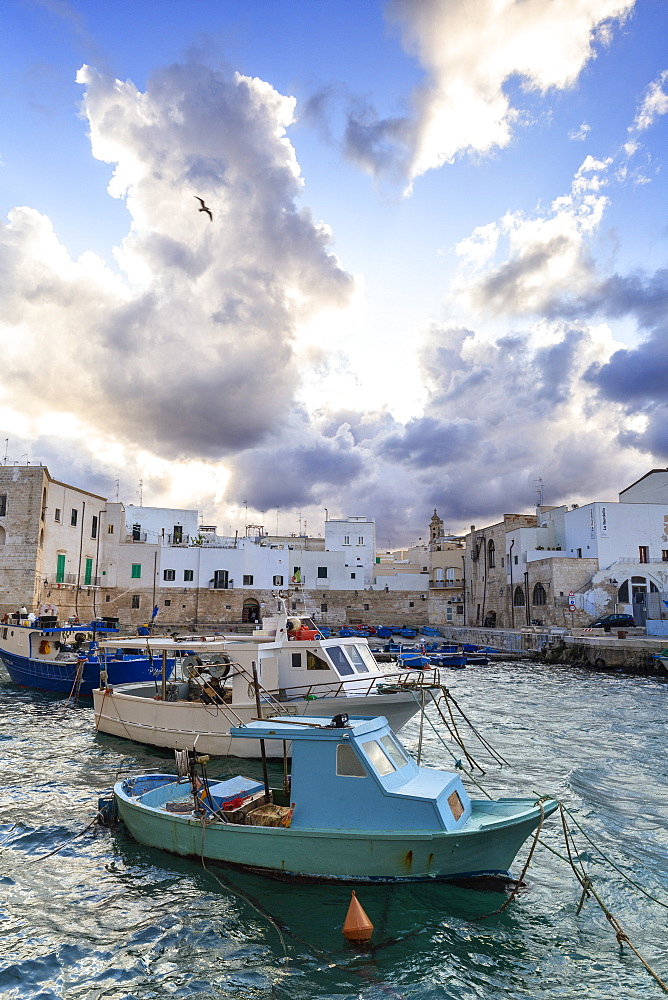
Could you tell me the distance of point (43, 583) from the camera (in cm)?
4609

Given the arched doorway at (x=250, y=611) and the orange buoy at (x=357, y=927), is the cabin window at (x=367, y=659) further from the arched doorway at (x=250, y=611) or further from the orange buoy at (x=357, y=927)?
the arched doorway at (x=250, y=611)

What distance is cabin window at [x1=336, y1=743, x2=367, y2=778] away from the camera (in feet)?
28.6

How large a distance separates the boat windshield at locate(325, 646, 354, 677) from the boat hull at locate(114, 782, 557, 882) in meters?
7.03

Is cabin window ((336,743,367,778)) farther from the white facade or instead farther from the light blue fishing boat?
the white facade

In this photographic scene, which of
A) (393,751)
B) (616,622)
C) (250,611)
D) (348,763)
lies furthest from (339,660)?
(250,611)

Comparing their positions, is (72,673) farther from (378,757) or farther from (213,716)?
(378,757)

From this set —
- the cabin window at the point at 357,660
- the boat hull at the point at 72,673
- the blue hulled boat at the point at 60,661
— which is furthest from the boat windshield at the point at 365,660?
the boat hull at the point at 72,673

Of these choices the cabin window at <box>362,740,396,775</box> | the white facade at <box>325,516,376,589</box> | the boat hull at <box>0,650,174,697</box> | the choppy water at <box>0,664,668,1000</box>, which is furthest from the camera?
the white facade at <box>325,516,376,589</box>

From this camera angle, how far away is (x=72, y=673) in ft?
84.8

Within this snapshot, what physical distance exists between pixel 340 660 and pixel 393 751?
6.79 m

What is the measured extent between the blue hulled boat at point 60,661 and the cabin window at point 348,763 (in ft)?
54.5

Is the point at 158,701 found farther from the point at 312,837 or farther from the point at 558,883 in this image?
the point at 558,883

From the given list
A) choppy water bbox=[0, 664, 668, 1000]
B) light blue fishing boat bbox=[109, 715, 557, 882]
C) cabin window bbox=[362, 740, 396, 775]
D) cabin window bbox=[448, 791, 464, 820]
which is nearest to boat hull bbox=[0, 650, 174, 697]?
choppy water bbox=[0, 664, 668, 1000]

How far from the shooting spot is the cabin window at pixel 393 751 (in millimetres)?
9305
